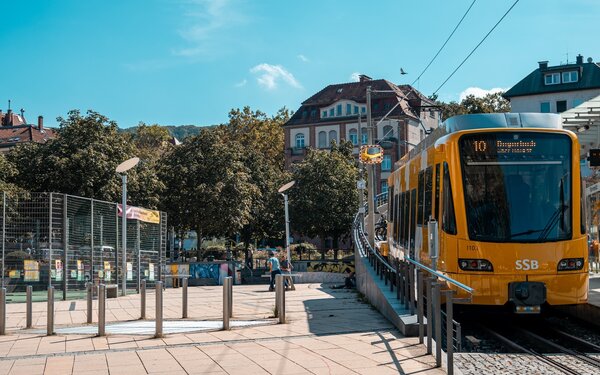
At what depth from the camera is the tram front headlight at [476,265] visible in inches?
518

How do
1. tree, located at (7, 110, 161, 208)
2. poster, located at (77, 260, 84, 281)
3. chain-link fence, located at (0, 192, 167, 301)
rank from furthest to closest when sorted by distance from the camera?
tree, located at (7, 110, 161, 208) < poster, located at (77, 260, 84, 281) < chain-link fence, located at (0, 192, 167, 301)

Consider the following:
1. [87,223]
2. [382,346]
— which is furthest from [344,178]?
[382,346]

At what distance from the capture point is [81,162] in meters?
39.8

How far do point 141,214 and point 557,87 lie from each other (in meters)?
57.0

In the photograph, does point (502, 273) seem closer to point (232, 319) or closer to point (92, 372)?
point (232, 319)

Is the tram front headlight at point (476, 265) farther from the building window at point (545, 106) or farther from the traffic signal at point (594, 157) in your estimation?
the building window at point (545, 106)

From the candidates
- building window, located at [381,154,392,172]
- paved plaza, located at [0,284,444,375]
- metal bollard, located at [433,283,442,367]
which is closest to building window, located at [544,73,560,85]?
building window, located at [381,154,392,172]

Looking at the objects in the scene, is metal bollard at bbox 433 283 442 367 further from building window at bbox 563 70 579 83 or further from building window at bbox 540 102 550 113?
building window at bbox 563 70 579 83

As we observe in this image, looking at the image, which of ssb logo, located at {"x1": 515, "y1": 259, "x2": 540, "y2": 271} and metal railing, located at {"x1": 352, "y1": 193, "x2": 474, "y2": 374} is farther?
ssb logo, located at {"x1": 515, "y1": 259, "x2": 540, "y2": 271}

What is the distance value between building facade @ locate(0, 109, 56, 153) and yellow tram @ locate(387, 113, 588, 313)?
83966 millimetres

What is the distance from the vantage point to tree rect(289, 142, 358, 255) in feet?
197

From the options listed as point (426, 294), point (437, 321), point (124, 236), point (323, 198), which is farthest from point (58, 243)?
point (323, 198)

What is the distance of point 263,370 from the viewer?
9.27 m

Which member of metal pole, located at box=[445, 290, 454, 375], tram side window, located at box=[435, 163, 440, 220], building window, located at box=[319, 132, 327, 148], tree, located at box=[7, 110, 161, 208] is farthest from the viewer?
building window, located at box=[319, 132, 327, 148]
